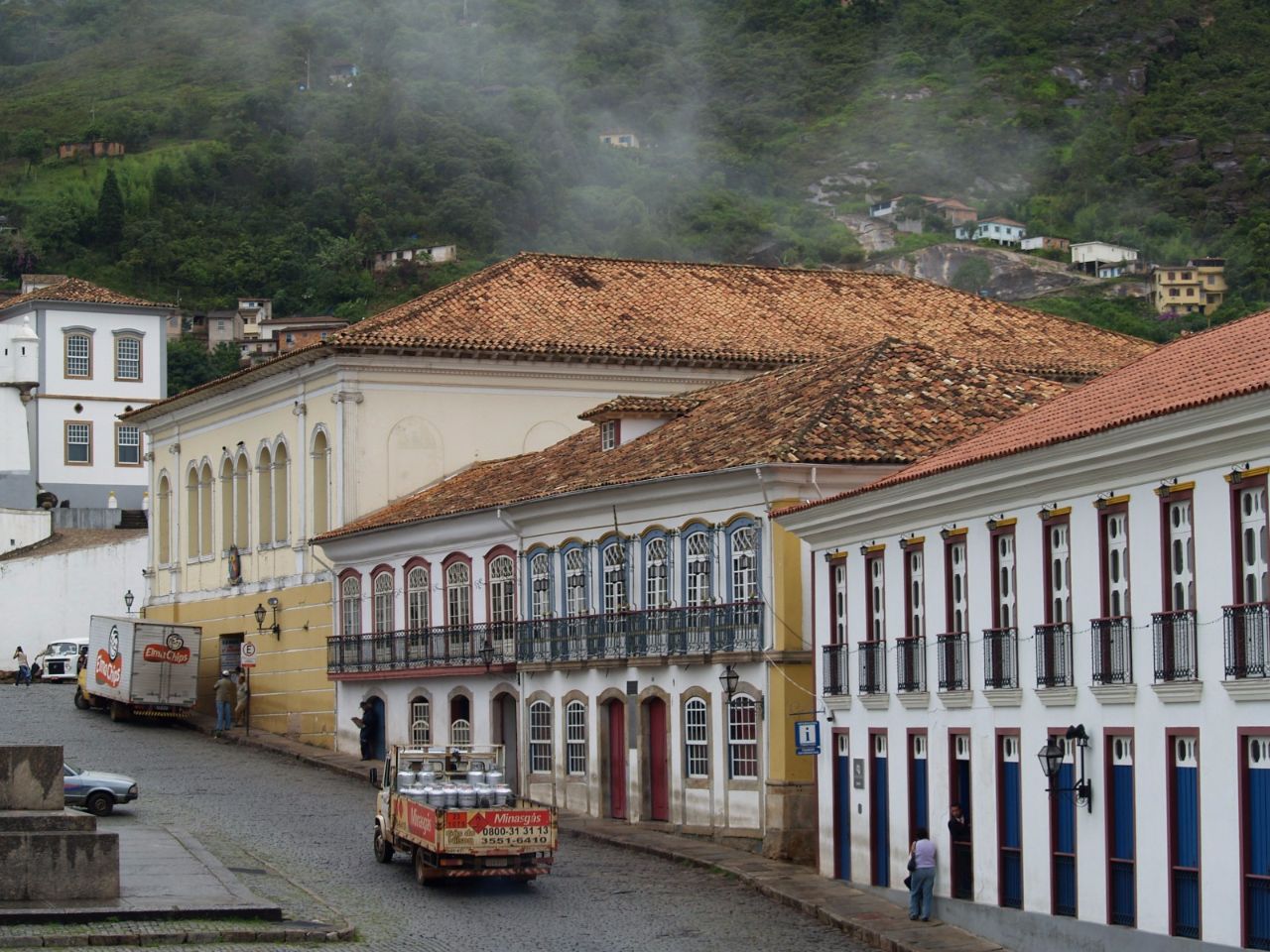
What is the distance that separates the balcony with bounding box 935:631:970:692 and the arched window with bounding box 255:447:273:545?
97.3 feet

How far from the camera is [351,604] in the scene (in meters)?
54.0

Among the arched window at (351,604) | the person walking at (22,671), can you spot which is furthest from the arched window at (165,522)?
the arched window at (351,604)

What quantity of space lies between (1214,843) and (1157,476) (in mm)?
3960

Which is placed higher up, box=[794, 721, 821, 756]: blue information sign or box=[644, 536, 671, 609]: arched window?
box=[644, 536, 671, 609]: arched window

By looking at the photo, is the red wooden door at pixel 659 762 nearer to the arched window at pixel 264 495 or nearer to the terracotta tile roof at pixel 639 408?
the terracotta tile roof at pixel 639 408

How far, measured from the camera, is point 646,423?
46.2 metres

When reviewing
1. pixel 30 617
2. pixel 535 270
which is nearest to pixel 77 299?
pixel 30 617

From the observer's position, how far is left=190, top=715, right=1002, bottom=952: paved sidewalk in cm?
3027

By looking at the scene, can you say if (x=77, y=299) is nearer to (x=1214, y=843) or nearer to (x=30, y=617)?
(x=30, y=617)

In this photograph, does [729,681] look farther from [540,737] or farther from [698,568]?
[540,737]

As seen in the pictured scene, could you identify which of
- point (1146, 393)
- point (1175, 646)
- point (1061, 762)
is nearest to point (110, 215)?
point (1146, 393)

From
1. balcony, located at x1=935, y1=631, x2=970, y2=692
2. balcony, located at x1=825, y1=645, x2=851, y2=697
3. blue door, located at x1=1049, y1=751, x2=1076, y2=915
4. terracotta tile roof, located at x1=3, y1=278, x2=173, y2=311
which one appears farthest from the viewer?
terracotta tile roof, located at x1=3, y1=278, x2=173, y2=311

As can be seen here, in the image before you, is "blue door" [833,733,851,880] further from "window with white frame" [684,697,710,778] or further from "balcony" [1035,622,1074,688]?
"balcony" [1035,622,1074,688]

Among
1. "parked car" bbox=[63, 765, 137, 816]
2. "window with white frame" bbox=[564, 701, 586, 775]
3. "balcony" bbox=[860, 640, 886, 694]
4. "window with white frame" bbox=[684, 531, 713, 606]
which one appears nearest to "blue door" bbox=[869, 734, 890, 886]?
"balcony" bbox=[860, 640, 886, 694]
